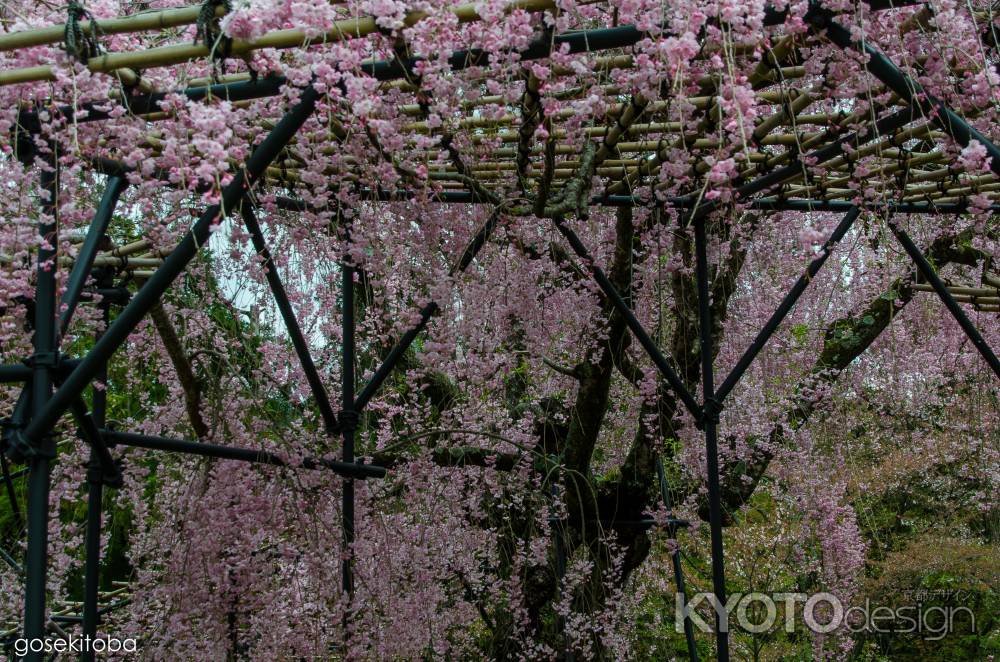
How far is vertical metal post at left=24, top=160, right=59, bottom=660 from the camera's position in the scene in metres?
1.91

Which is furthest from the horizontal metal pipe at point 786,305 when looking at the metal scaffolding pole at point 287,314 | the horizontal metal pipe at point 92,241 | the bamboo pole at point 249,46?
the horizontal metal pipe at point 92,241

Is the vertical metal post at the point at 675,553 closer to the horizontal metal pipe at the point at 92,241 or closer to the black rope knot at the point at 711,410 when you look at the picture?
the black rope knot at the point at 711,410

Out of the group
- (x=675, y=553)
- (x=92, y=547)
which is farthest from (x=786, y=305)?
(x=92, y=547)

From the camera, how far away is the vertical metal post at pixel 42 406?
191 cm

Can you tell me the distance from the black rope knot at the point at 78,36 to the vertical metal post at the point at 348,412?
1.33 m

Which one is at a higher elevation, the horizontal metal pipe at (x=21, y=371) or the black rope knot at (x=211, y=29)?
the black rope knot at (x=211, y=29)

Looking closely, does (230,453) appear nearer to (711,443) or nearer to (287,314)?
(287,314)

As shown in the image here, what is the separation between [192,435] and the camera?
156 inches

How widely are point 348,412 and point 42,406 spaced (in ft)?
4.17

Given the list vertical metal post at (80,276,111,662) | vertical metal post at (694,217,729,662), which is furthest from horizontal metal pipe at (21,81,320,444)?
vertical metal post at (694,217,729,662)

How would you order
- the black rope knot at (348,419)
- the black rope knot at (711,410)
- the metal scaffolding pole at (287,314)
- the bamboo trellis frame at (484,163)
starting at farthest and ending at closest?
1. the black rope knot at (348,419)
2. the black rope knot at (711,410)
3. the metal scaffolding pole at (287,314)
4. the bamboo trellis frame at (484,163)

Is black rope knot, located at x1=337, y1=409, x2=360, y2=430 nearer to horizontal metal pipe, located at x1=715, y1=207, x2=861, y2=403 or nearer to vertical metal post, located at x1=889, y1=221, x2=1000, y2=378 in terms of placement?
horizontal metal pipe, located at x1=715, y1=207, x2=861, y2=403

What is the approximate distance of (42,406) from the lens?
80.6 inches

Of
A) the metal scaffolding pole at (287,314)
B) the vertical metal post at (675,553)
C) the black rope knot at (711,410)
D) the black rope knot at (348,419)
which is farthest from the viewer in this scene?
Answer: the vertical metal post at (675,553)
